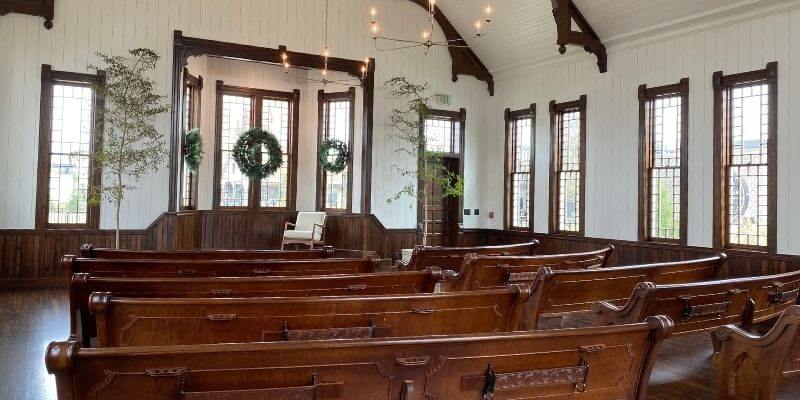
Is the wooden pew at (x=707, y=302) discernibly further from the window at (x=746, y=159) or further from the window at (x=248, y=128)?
the window at (x=248, y=128)

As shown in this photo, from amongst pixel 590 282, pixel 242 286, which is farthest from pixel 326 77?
pixel 242 286

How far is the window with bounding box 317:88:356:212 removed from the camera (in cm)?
1148

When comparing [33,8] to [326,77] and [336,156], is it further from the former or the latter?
[336,156]

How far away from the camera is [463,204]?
38.9 ft

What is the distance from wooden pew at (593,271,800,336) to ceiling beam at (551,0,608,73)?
569cm

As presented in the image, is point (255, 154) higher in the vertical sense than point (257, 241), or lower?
higher

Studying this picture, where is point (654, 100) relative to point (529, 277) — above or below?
above

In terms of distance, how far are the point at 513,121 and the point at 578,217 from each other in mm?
2495

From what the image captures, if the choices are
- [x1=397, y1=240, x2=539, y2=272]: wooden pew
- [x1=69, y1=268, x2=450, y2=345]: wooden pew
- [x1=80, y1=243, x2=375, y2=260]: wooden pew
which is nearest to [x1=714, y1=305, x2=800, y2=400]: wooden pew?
[x1=69, y1=268, x2=450, y2=345]: wooden pew

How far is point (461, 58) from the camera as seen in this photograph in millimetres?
11703

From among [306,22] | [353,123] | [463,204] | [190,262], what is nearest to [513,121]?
[463,204]

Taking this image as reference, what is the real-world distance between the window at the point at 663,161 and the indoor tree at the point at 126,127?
7076 mm

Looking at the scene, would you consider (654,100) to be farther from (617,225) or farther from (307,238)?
(307,238)

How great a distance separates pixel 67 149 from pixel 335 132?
4.84 meters
